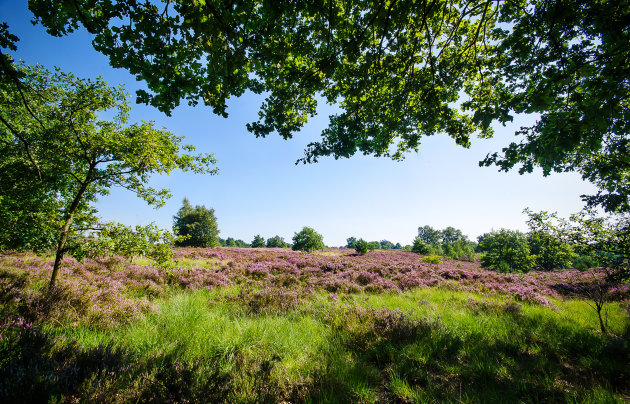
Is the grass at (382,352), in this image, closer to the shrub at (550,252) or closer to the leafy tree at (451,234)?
the shrub at (550,252)

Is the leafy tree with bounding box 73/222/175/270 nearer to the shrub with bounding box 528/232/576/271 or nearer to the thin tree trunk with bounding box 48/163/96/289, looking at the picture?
the thin tree trunk with bounding box 48/163/96/289

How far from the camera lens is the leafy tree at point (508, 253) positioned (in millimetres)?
16719

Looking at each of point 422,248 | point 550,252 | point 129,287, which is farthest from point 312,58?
point 422,248

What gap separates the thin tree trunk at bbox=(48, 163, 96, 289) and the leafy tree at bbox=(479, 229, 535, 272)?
25.4 m

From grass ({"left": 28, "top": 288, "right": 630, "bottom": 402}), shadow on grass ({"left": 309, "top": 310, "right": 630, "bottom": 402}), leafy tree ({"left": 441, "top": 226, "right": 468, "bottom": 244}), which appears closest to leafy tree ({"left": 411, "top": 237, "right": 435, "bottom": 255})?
grass ({"left": 28, "top": 288, "right": 630, "bottom": 402})

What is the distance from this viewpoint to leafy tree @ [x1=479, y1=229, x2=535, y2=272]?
658 inches

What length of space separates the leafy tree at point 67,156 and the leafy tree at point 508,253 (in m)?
24.8

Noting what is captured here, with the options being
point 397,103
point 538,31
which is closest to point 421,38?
point 397,103

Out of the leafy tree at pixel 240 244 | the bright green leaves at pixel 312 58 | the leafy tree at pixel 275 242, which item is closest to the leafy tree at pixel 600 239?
the bright green leaves at pixel 312 58

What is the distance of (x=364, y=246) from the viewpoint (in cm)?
2822

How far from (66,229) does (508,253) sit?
86.0ft

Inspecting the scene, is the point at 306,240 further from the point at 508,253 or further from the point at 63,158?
the point at 63,158

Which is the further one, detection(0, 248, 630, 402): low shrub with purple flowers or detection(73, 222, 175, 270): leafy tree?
detection(73, 222, 175, 270): leafy tree

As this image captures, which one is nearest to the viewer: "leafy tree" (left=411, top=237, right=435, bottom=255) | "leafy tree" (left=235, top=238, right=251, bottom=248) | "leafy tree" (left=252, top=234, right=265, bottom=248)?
"leafy tree" (left=411, top=237, right=435, bottom=255)
